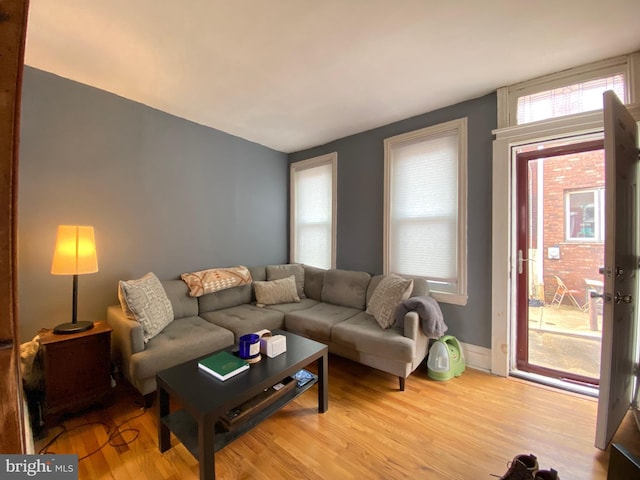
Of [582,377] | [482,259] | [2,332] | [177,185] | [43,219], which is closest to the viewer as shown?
[2,332]

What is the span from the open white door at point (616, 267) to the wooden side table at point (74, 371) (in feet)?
10.5

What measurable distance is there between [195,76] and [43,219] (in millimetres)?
1639

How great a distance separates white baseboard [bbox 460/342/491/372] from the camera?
2.47m

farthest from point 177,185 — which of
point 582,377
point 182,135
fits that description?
point 582,377

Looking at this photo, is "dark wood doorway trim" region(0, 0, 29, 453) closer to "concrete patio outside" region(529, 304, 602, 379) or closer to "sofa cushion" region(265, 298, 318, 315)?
"sofa cushion" region(265, 298, 318, 315)

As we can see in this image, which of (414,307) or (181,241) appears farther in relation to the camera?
(181,241)

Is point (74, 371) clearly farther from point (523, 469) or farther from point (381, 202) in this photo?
point (381, 202)

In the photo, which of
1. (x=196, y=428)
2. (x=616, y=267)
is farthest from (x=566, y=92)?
(x=196, y=428)

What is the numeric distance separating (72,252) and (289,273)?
7.02ft

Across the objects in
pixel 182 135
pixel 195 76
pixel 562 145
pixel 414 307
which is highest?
pixel 195 76

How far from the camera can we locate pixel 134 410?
1.94m

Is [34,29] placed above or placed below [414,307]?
above

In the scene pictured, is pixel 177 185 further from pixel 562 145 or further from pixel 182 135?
pixel 562 145

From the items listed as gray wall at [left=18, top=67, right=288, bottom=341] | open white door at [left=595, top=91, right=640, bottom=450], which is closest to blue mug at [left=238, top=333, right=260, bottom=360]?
gray wall at [left=18, top=67, right=288, bottom=341]
